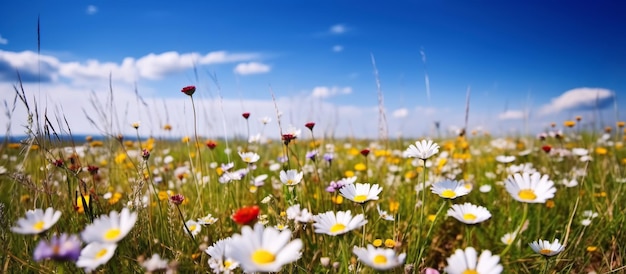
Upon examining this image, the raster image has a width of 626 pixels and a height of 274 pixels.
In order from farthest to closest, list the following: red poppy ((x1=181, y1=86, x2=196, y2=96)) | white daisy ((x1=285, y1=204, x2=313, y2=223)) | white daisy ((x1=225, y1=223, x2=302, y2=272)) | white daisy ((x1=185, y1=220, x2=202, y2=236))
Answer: red poppy ((x1=181, y1=86, x2=196, y2=96)), white daisy ((x1=185, y1=220, x2=202, y2=236)), white daisy ((x1=285, y1=204, x2=313, y2=223)), white daisy ((x1=225, y1=223, x2=302, y2=272))

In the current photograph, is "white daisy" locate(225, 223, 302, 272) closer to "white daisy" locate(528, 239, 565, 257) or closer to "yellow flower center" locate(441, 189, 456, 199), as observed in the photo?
"yellow flower center" locate(441, 189, 456, 199)

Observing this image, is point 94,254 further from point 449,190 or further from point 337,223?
→ point 449,190

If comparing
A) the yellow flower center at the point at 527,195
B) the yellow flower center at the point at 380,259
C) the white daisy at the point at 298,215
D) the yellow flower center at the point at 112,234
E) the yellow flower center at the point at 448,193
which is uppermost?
the yellow flower center at the point at 112,234

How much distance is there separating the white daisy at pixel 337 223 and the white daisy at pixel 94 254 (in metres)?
0.50

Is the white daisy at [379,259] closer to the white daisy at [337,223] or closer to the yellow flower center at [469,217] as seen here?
the white daisy at [337,223]

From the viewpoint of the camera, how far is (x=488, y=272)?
35.3 inches

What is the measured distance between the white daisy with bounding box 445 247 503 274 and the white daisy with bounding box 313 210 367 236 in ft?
0.78

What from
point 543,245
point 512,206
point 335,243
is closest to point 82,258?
point 335,243

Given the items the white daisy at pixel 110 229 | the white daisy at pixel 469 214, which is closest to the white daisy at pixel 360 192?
the white daisy at pixel 469 214

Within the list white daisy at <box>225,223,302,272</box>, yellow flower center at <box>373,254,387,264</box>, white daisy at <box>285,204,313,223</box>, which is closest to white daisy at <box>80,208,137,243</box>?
white daisy at <box>225,223,302,272</box>

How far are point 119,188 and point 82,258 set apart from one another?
7.20ft

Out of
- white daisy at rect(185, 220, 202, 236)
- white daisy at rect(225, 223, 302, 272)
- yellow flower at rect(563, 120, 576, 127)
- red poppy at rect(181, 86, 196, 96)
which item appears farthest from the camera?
yellow flower at rect(563, 120, 576, 127)

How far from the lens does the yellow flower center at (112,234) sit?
0.88 m

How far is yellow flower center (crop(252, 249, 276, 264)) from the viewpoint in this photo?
2.54ft
